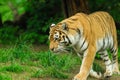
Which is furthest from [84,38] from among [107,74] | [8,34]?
[8,34]

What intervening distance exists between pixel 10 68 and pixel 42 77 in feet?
1.64

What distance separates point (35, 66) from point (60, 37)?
3.30 feet

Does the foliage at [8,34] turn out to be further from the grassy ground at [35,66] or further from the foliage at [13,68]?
the foliage at [13,68]

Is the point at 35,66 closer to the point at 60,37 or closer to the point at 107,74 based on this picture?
the point at 60,37

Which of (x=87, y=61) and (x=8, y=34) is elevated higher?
(x=8, y=34)

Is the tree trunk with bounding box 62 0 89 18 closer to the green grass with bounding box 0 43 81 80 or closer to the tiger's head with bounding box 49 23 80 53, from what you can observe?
the green grass with bounding box 0 43 81 80

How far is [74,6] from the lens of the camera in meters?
9.78

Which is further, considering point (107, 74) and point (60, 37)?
point (107, 74)

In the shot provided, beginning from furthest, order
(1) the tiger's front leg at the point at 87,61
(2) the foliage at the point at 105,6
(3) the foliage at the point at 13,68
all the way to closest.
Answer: (2) the foliage at the point at 105,6, (3) the foliage at the point at 13,68, (1) the tiger's front leg at the point at 87,61

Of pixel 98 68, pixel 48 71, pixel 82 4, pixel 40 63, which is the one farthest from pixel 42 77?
pixel 82 4

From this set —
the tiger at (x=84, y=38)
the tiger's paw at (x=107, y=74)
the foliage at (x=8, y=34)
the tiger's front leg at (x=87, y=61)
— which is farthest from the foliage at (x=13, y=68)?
the foliage at (x=8, y=34)

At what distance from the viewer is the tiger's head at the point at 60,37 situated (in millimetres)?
6473

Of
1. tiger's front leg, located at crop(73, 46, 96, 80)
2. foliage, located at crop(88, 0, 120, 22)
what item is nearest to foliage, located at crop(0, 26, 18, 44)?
foliage, located at crop(88, 0, 120, 22)

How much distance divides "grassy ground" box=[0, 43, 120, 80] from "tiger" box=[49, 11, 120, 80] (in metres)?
0.34
